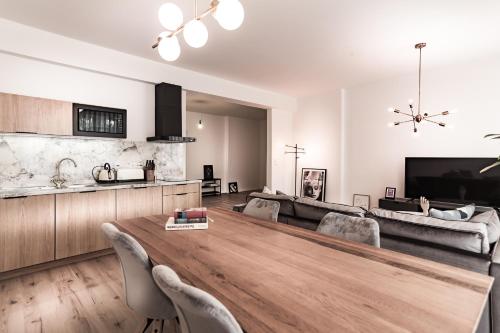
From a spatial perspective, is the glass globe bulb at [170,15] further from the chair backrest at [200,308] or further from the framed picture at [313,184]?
the framed picture at [313,184]

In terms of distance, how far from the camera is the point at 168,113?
13.7ft

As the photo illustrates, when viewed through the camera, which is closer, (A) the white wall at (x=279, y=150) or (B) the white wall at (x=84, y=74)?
(B) the white wall at (x=84, y=74)

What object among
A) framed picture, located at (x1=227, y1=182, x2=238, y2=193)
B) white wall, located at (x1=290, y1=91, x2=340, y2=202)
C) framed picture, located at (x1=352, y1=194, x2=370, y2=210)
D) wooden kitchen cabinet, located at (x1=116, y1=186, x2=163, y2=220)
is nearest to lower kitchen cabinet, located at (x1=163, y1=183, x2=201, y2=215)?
wooden kitchen cabinet, located at (x1=116, y1=186, x2=163, y2=220)

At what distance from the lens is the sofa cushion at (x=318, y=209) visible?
93.0 inches

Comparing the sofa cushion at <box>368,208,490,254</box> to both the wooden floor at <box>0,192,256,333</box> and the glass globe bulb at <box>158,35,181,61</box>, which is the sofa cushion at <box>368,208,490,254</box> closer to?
the wooden floor at <box>0,192,256,333</box>

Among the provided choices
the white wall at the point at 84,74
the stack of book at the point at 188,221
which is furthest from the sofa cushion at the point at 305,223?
the white wall at the point at 84,74

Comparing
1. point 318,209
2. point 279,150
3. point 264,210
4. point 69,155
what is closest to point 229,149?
point 279,150

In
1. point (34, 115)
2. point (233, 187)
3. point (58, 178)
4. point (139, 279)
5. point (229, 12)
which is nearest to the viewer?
point (139, 279)

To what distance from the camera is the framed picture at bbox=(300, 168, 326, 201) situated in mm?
5984

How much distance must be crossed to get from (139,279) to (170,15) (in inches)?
64.0

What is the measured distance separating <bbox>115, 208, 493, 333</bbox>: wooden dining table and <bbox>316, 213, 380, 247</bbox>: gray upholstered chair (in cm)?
18

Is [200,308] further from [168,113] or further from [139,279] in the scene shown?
[168,113]

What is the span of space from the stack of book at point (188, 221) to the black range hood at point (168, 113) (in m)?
2.29

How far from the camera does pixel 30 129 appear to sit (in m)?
2.94
